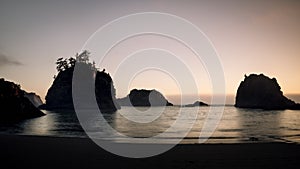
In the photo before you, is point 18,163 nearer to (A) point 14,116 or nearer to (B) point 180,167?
(B) point 180,167

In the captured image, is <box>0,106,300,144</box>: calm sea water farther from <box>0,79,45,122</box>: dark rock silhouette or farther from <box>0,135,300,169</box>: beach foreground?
<box>0,79,45,122</box>: dark rock silhouette

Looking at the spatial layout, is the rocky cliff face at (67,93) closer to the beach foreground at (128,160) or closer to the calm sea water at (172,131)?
the calm sea water at (172,131)

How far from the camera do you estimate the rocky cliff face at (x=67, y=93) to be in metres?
167

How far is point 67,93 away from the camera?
170m

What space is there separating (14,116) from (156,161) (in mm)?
64608

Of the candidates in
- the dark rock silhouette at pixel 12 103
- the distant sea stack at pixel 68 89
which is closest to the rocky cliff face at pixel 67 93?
the distant sea stack at pixel 68 89

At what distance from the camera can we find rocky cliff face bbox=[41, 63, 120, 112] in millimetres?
166875

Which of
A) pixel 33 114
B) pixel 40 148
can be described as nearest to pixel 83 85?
pixel 33 114


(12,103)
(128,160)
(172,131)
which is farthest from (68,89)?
(128,160)

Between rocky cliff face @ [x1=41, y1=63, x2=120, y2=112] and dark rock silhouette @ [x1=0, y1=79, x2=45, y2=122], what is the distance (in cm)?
8702

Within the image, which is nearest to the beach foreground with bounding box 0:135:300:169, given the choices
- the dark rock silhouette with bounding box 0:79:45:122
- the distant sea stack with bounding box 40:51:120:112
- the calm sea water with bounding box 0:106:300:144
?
the calm sea water with bounding box 0:106:300:144

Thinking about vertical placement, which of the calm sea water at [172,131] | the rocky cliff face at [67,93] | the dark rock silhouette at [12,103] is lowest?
the calm sea water at [172,131]

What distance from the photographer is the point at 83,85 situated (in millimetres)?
173125

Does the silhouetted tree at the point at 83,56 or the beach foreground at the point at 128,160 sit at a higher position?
the silhouetted tree at the point at 83,56
